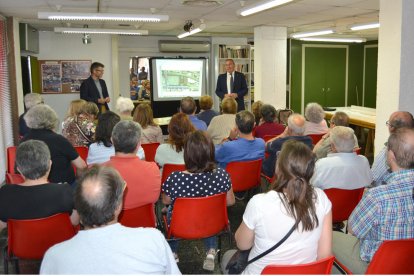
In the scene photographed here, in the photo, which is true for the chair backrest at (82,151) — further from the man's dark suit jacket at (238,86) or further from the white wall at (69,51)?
the white wall at (69,51)

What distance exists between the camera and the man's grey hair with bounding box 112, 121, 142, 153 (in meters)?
2.99

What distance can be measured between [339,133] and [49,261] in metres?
2.45

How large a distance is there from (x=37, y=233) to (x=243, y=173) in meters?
2.06

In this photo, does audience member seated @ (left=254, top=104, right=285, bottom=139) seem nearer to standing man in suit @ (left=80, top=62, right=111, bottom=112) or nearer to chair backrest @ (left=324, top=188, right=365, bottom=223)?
chair backrest @ (left=324, top=188, right=365, bottom=223)

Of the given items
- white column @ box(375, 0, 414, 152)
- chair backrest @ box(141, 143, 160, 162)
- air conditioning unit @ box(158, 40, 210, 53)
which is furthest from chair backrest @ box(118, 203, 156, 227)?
air conditioning unit @ box(158, 40, 210, 53)

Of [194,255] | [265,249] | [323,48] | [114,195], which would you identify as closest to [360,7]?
[194,255]

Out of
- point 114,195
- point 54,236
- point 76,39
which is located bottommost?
point 54,236

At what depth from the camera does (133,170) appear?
2904 millimetres

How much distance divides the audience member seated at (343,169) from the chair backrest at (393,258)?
1089mm

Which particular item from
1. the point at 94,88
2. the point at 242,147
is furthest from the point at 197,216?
the point at 94,88

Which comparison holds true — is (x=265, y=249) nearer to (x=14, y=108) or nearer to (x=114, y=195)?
(x=114, y=195)

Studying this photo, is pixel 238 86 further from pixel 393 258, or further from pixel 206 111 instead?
pixel 393 258

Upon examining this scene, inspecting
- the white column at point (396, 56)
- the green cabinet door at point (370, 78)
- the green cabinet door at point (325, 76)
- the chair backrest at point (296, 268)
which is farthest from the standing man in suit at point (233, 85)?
the green cabinet door at point (370, 78)

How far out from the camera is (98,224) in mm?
1707
